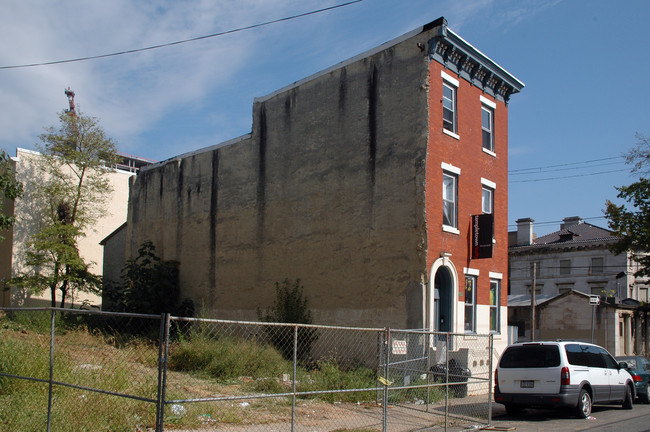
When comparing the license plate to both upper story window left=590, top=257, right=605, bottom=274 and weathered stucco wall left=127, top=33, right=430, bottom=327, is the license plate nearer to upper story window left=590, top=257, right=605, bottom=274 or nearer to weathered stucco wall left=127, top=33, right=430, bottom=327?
weathered stucco wall left=127, top=33, right=430, bottom=327

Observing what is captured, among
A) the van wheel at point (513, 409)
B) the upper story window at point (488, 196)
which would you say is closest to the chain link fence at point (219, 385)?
the van wheel at point (513, 409)

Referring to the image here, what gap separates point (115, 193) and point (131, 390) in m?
29.1

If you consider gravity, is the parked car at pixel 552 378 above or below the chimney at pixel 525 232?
below

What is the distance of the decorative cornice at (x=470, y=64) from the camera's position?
722 inches

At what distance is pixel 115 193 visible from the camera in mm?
37312

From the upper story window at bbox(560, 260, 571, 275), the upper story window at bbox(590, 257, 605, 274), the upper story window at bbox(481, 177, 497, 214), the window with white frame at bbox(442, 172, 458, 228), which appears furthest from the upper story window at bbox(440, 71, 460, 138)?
the upper story window at bbox(560, 260, 571, 275)

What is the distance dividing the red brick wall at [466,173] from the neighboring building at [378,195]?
61 mm

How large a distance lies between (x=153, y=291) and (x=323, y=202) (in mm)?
8850

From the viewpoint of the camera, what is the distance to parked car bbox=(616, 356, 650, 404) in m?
18.5

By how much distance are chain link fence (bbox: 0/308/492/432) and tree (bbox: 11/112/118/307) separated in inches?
400

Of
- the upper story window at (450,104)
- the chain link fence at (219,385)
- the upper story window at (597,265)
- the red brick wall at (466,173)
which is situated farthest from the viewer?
the upper story window at (597,265)

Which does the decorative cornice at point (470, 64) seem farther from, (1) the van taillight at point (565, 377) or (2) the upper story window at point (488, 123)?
(1) the van taillight at point (565, 377)

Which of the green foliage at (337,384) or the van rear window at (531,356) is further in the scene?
the van rear window at (531,356)

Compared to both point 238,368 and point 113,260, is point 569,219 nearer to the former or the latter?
point 113,260
